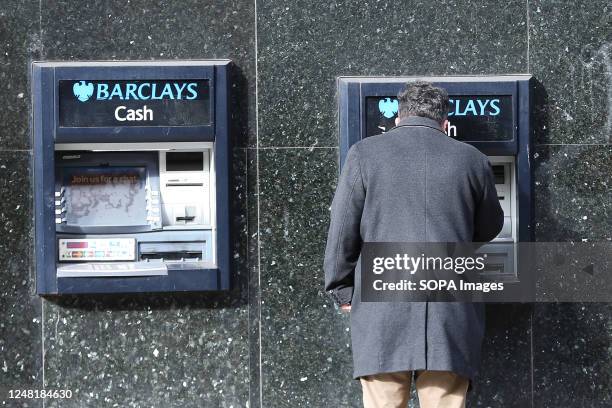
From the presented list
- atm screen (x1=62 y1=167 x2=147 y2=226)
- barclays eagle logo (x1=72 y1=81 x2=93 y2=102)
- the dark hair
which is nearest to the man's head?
the dark hair

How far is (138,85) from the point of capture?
15.3 ft

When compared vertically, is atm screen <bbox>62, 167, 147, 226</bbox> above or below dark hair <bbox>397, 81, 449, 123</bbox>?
below

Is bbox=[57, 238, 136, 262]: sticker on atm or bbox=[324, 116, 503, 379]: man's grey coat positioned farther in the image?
bbox=[57, 238, 136, 262]: sticker on atm

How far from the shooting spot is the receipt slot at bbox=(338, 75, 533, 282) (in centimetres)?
470

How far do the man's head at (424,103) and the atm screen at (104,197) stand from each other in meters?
1.52

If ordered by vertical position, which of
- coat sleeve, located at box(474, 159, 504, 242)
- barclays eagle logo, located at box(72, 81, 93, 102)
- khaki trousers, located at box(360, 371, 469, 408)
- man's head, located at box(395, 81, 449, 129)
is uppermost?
barclays eagle logo, located at box(72, 81, 93, 102)

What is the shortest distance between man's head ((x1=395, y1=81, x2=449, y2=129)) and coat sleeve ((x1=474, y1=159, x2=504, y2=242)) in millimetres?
269

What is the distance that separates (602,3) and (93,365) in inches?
126

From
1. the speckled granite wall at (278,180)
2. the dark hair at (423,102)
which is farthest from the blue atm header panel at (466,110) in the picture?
the dark hair at (423,102)

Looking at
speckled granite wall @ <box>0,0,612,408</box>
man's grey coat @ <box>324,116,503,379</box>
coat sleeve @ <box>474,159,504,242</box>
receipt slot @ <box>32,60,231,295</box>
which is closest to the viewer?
man's grey coat @ <box>324,116,503,379</box>

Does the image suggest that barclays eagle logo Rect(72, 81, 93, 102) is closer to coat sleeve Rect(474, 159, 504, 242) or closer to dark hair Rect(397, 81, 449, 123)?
dark hair Rect(397, 81, 449, 123)

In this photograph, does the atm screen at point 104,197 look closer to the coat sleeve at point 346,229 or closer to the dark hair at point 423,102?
the coat sleeve at point 346,229

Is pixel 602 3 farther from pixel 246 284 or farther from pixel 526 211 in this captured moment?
pixel 246 284

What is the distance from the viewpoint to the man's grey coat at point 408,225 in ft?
11.8
